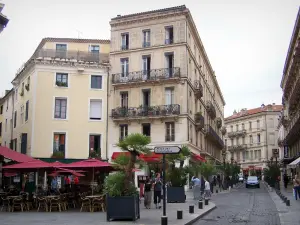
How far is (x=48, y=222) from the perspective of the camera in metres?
13.8

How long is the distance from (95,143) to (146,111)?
18.2ft

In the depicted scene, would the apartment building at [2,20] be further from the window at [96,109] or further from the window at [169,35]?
the window at [169,35]

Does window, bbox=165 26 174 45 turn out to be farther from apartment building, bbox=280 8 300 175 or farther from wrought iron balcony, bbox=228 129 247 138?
wrought iron balcony, bbox=228 129 247 138

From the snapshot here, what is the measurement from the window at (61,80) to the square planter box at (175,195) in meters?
17.2

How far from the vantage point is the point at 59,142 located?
36.3 meters

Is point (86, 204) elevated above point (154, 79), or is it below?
below

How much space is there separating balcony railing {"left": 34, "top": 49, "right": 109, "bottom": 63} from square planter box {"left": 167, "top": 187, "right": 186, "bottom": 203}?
18.1m

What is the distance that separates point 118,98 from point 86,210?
2010 cm

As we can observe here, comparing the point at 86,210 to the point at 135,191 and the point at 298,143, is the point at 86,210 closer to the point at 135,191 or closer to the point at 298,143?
the point at 135,191

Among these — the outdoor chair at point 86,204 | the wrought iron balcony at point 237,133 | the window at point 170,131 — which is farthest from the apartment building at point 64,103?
the wrought iron balcony at point 237,133

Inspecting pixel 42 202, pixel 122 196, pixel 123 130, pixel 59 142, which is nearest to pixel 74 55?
pixel 59 142

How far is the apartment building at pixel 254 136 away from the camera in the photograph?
88.4 m

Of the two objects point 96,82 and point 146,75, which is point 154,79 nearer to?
point 146,75

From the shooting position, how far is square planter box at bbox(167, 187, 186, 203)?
2380 centimetres
